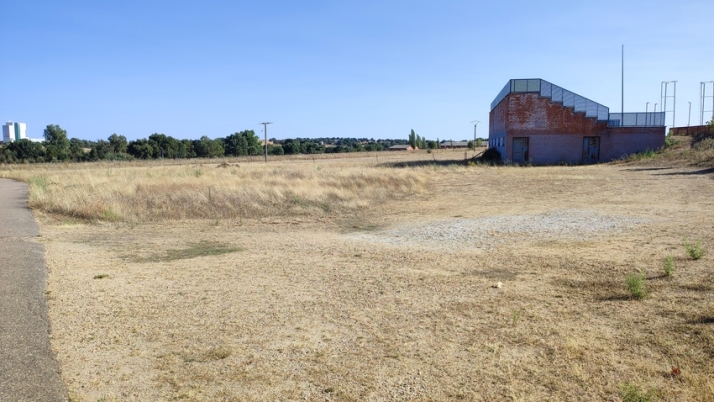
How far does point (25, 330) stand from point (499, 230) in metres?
10.5

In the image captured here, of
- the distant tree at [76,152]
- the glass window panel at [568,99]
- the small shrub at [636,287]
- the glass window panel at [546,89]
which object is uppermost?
the glass window panel at [546,89]

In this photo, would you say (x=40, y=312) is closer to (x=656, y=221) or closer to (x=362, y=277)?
(x=362, y=277)

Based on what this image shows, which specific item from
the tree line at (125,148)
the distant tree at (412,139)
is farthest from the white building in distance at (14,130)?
the distant tree at (412,139)

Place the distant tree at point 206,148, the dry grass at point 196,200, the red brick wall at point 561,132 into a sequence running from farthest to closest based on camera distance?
the distant tree at point 206,148
the red brick wall at point 561,132
the dry grass at point 196,200

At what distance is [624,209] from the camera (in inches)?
640

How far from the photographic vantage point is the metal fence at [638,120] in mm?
46406

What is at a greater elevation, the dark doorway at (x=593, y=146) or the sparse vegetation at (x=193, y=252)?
the dark doorway at (x=593, y=146)

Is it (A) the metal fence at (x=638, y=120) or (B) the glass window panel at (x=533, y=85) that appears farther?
(A) the metal fence at (x=638, y=120)

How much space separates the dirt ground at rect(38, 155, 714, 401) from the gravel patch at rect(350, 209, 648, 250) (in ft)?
0.42

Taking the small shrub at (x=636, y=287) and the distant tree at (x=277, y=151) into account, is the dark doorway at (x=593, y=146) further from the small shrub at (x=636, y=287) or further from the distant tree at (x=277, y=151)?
the distant tree at (x=277, y=151)

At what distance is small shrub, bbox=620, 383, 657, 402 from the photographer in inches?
166

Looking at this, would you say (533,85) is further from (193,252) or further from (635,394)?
(635,394)

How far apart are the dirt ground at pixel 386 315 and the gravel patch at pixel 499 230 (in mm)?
Result: 129

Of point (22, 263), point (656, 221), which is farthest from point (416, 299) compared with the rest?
point (656, 221)
